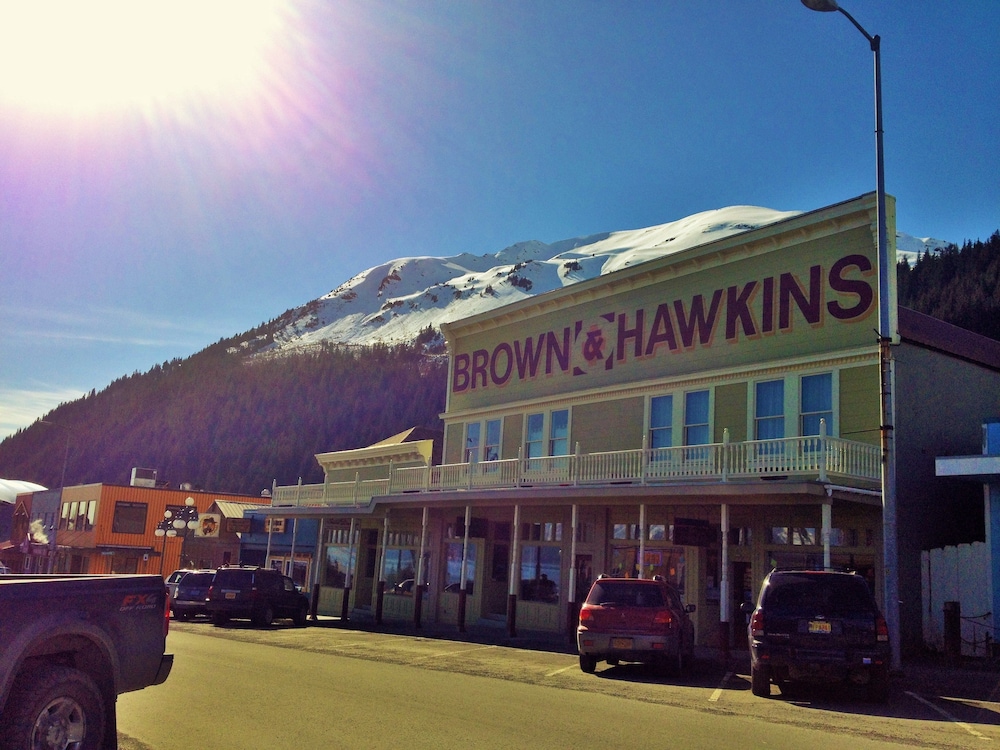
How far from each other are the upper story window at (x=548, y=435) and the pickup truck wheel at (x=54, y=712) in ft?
62.3

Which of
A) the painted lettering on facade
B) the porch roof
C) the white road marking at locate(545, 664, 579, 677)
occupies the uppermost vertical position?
the painted lettering on facade

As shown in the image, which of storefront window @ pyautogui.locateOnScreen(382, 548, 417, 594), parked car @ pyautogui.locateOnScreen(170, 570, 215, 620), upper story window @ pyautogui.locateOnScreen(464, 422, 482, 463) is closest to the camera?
parked car @ pyautogui.locateOnScreen(170, 570, 215, 620)

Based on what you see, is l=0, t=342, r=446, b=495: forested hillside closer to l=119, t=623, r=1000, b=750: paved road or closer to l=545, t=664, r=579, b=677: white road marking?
l=545, t=664, r=579, b=677: white road marking

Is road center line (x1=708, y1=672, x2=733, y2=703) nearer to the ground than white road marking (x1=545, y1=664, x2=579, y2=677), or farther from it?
farther from it

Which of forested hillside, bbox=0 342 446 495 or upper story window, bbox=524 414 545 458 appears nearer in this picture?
upper story window, bbox=524 414 545 458

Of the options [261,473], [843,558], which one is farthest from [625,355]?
[261,473]

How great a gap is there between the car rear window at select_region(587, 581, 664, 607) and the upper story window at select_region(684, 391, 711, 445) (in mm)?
7282

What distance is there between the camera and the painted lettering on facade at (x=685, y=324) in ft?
64.4

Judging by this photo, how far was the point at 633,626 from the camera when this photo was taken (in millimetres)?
14414

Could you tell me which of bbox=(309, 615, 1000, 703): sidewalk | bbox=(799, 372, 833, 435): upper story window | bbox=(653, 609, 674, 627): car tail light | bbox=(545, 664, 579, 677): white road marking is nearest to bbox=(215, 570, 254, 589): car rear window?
bbox=(309, 615, 1000, 703): sidewalk

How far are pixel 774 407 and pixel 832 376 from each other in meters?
1.54

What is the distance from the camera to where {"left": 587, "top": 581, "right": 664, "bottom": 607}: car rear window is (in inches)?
578

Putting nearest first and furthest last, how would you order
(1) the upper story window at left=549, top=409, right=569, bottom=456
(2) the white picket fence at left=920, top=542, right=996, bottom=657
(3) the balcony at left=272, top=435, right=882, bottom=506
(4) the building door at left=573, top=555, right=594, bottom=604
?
(2) the white picket fence at left=920, top=542, right=996, bottom=657 < (3) the balcony at left=272, top=435, right=882, bottom=506 < (4) the building door at left=573, top=555, right=594, bottom=604 < (1) the upper story window at left=549, top=409, right=569, bottom=456

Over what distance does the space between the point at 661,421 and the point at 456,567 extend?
9365 millimetres
